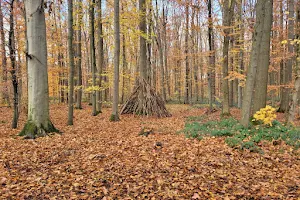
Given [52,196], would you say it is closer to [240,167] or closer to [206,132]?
[240,167]

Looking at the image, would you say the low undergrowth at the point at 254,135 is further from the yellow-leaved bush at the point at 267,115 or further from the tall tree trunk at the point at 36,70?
the tall tree trunk at the point at 36,70

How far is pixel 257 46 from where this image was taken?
6.67 metres

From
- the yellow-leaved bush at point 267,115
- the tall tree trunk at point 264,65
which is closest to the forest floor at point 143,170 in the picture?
the yellow-leaved bush at point 267,115

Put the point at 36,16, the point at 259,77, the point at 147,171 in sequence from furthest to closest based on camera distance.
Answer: the point at 259,77, the point at 36,16, the point at 147,171

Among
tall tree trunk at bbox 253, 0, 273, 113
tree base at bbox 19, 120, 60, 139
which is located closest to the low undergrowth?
tall tree trunk at bbox 253, 0, 273, 113

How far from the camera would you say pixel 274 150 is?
5.20 meters

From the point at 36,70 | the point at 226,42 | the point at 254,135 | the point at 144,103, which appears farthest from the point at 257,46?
the point at 36,70

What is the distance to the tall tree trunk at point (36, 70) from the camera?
19.2 ft

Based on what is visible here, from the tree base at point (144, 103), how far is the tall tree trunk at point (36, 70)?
5.67 meters

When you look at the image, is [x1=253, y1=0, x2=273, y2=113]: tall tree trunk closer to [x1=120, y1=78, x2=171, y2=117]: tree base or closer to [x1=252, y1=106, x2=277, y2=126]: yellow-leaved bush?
[x1=252, y1=106, x2=277, y2=126]: yellow-leaved bush

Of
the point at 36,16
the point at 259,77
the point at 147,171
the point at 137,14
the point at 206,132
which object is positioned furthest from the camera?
the point at 137,14

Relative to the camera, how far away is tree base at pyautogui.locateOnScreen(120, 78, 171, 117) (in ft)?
37.2

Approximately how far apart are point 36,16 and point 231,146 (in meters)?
6.55

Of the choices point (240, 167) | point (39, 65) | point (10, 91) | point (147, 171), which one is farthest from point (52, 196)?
point (10, 91)
